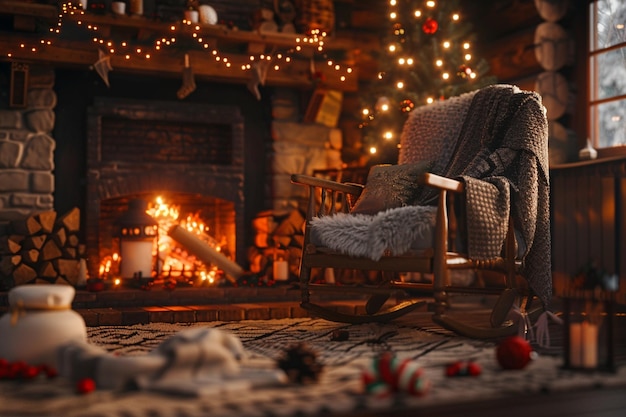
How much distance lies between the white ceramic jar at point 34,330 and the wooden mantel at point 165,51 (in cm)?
294

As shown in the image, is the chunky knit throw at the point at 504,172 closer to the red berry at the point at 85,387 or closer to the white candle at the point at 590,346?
the white candle at the point at 590,346

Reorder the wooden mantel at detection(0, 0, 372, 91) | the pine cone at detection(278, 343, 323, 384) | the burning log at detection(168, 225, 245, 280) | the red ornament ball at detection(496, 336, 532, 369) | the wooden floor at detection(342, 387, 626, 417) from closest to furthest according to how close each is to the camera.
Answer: the wooden floor at detection(342, 387, 626, 417), the pine cone at detection(278, 343, 323, 384), the red ornament ball at detection(496, 336, 532, 369), the wooden mantel at detection(0, 0, 372, 91), the burning log at detection(168, 225, 245, 280)

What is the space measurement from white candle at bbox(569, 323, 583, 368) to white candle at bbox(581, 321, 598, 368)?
0.01 m

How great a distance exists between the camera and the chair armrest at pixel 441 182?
283 cm

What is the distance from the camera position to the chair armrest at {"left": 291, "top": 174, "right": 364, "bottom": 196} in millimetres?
3416

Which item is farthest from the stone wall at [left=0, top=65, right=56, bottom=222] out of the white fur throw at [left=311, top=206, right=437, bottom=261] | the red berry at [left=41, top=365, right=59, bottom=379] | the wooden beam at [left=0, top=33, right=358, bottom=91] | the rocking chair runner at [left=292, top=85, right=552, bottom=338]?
the red berry at [left=41, top=365, right=59, bottom=379]

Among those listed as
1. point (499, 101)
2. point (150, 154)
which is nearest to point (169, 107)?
point (150, 154)

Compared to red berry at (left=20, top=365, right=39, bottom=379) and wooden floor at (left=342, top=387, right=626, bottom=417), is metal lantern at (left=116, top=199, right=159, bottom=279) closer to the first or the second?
red berry at (left=20, top=365, right=39, bottom=379)

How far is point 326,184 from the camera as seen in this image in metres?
3.52

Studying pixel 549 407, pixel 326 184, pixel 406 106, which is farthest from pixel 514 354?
pixel 406 106

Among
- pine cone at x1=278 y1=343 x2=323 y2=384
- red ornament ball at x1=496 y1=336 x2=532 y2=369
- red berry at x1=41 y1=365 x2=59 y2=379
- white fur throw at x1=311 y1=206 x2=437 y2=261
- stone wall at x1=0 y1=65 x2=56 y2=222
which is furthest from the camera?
stone wall at x1=0 y1=65 x2=56 y2=222

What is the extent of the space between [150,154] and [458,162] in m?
2.51

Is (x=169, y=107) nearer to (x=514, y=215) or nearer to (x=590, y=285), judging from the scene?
(x=514, y=215)

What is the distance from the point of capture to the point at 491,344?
2.95m
